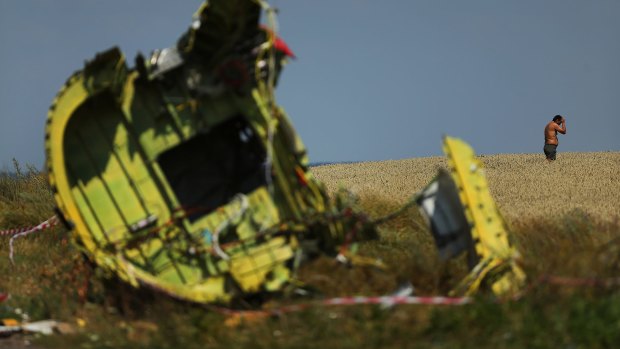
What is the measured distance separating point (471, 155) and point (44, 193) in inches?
405

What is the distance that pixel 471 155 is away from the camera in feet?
24.0

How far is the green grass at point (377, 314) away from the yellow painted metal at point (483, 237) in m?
0.20

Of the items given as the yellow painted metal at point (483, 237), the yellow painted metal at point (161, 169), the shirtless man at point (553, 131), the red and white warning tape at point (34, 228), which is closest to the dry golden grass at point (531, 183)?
the shirtless man at point (553, 131)

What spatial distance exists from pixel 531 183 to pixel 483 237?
39.1 feet

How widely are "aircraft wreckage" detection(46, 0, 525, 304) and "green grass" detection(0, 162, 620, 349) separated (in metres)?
0.28

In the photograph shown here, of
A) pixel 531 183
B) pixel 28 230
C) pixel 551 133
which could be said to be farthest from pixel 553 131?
pixel 28 230

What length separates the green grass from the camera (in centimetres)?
575

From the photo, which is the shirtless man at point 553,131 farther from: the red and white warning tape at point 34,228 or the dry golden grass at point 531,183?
the red and white warning tape at point 34,228

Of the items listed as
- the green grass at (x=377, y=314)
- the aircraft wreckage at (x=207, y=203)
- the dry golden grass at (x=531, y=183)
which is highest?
the aircraft wreckage at (x=207, y=203)

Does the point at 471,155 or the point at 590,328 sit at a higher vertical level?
the point at 471,155

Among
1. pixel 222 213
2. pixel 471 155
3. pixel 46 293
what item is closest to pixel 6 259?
pixel 46 293

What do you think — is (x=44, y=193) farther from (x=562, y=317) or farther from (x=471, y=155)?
(x=562, y=317)

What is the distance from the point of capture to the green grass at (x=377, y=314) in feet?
18.9

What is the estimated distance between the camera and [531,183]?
18.0 metres
